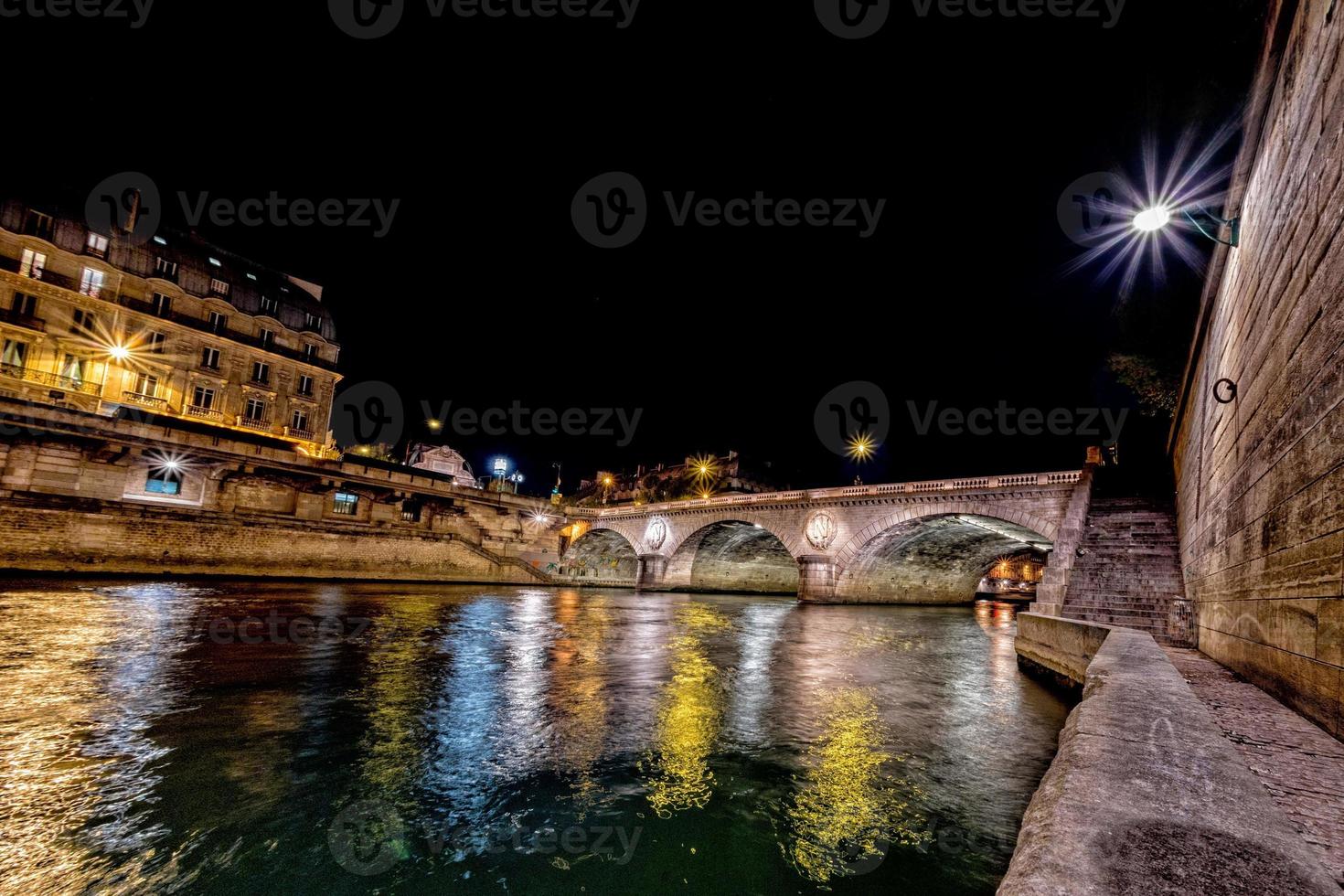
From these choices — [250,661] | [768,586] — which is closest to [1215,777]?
[250,661]

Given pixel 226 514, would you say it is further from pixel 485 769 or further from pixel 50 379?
pixel 485 769

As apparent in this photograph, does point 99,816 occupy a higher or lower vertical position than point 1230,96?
lower

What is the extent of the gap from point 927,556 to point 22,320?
5460cm

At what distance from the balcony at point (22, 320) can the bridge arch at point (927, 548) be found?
46.6m

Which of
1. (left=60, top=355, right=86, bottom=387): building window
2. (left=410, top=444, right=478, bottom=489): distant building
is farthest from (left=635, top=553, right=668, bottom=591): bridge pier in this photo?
(left=60, top=355, right=86, bottom=387): building window

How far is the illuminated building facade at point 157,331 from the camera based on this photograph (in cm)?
3078

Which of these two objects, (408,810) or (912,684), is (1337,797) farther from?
(912,684)

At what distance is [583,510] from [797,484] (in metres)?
43.1

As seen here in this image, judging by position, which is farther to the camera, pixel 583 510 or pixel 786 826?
pixel 583 510

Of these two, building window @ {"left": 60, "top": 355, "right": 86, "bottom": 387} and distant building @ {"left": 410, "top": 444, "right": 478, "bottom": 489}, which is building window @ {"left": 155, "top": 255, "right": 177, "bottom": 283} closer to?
building window @ {"left": 60, "top": 355, "right": 86, "bottom": 387}

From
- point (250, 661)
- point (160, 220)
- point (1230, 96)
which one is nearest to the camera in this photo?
point (1230, 96)

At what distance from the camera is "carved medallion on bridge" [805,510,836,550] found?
35094 millimetres

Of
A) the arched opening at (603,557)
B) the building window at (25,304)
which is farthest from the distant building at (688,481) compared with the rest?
the building window at (25,304)

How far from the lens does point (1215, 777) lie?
2500mm
